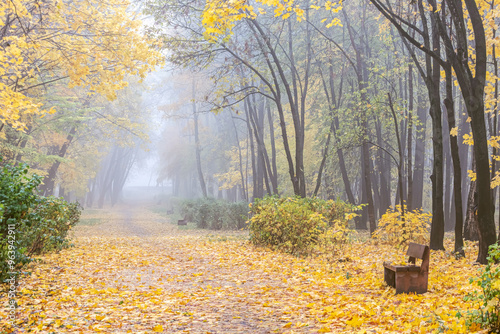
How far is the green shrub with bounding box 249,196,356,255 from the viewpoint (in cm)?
968

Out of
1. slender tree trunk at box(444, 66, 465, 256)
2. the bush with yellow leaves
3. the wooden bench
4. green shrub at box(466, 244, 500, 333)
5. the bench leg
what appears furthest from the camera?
the bush with yellow leaves

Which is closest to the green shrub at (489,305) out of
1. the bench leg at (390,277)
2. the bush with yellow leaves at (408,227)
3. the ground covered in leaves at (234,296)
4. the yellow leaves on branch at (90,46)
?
the ground covered in leaves at (234,296)

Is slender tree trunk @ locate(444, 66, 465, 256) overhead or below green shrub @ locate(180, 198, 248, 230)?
overhead

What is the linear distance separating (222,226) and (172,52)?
1022 cm

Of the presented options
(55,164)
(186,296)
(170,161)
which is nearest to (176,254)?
(186,296)

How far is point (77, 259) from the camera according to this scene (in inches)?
341

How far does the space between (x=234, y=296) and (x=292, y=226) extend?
4.19m

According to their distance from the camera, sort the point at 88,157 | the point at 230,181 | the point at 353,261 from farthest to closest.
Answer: the point at 230,181, the point at 88,157, the point at 353,261

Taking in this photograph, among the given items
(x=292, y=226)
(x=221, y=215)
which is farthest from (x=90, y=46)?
(x=221, y=215)

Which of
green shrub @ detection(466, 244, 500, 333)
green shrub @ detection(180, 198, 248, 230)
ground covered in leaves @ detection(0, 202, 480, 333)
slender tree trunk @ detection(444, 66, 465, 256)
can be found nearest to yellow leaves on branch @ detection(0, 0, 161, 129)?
ground covered in leaves @ detection(0, 202, 480, 333)

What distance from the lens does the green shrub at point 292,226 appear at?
9.68 m

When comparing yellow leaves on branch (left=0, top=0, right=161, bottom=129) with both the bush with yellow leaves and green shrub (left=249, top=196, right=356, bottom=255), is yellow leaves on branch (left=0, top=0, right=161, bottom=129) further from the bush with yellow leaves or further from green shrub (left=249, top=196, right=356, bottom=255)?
the bush with yellow leaves

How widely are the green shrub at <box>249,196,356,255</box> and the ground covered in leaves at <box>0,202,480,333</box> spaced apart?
2.19 feet

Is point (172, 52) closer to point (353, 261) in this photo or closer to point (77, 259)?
point (77, 259)
